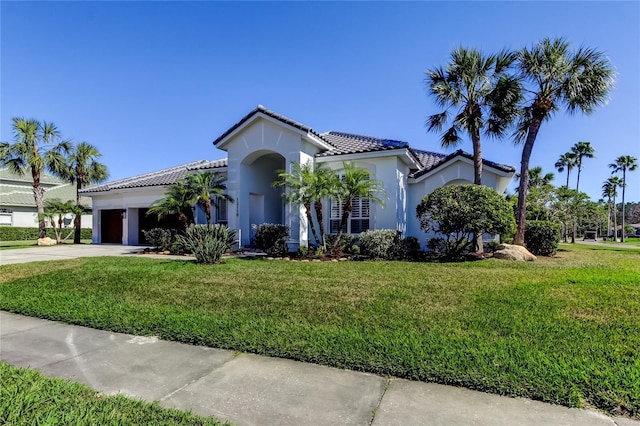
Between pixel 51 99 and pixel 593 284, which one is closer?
pixel 593 284

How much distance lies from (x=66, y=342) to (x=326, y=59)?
14116mm

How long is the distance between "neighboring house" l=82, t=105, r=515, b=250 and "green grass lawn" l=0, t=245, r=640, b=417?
20.8 feet

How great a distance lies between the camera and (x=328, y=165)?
58.1ft

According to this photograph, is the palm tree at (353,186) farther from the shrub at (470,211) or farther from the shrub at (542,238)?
the shrub at (542,238)

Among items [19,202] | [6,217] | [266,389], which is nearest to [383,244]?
[266,389]

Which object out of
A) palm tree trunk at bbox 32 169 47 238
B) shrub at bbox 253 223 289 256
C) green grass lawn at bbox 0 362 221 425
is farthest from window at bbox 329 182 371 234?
palm tree trunk at bbox 32 169 47 238

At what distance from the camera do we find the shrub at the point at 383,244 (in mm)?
14359

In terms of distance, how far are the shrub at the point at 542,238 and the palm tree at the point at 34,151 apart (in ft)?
106

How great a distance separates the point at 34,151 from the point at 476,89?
30.1 meters

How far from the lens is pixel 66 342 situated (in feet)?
17.6

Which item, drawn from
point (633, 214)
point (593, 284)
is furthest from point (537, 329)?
point (633, 214)

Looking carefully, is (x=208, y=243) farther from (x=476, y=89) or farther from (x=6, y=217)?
(x=6, y=217)

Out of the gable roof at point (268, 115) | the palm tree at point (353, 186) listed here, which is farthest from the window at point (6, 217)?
the palm tree at point (353, 186)

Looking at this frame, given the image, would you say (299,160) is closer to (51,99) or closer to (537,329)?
(51,99)
